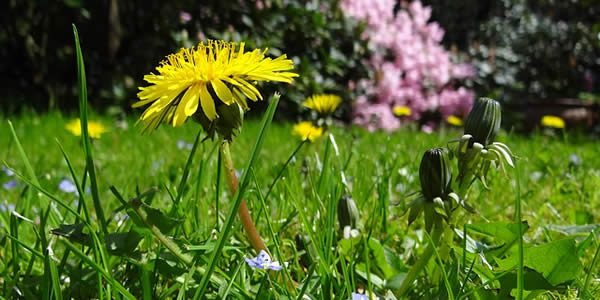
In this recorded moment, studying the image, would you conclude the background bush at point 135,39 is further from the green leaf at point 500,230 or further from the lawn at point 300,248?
the green leaf at point 500,230

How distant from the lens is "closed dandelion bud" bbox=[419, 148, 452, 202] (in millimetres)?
876

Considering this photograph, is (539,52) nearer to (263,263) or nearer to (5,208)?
(5,208)

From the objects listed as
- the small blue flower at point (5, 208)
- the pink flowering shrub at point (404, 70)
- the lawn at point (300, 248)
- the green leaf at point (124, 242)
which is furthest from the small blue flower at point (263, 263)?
the pink flowering shrub at point (404, 70)

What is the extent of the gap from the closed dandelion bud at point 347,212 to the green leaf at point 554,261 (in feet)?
1.22

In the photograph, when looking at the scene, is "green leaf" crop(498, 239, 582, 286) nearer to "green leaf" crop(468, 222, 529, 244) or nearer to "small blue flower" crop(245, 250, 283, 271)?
"green leaf" crop(468, 222, 529, 244)

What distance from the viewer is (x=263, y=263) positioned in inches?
35.3

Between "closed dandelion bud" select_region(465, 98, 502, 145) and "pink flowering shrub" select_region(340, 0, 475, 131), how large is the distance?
412 centimetres

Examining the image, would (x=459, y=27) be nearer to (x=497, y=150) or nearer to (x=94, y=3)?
(x=94, y=3)

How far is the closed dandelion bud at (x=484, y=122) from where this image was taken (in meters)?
0.87

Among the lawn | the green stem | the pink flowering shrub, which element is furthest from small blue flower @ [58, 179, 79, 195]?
the pink flowering shrub

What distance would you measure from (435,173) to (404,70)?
466cm

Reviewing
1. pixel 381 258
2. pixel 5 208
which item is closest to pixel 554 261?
pixel 381 258

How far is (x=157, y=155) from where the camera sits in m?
3.03

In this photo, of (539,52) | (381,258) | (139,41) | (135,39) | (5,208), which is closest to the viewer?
(381,258)
